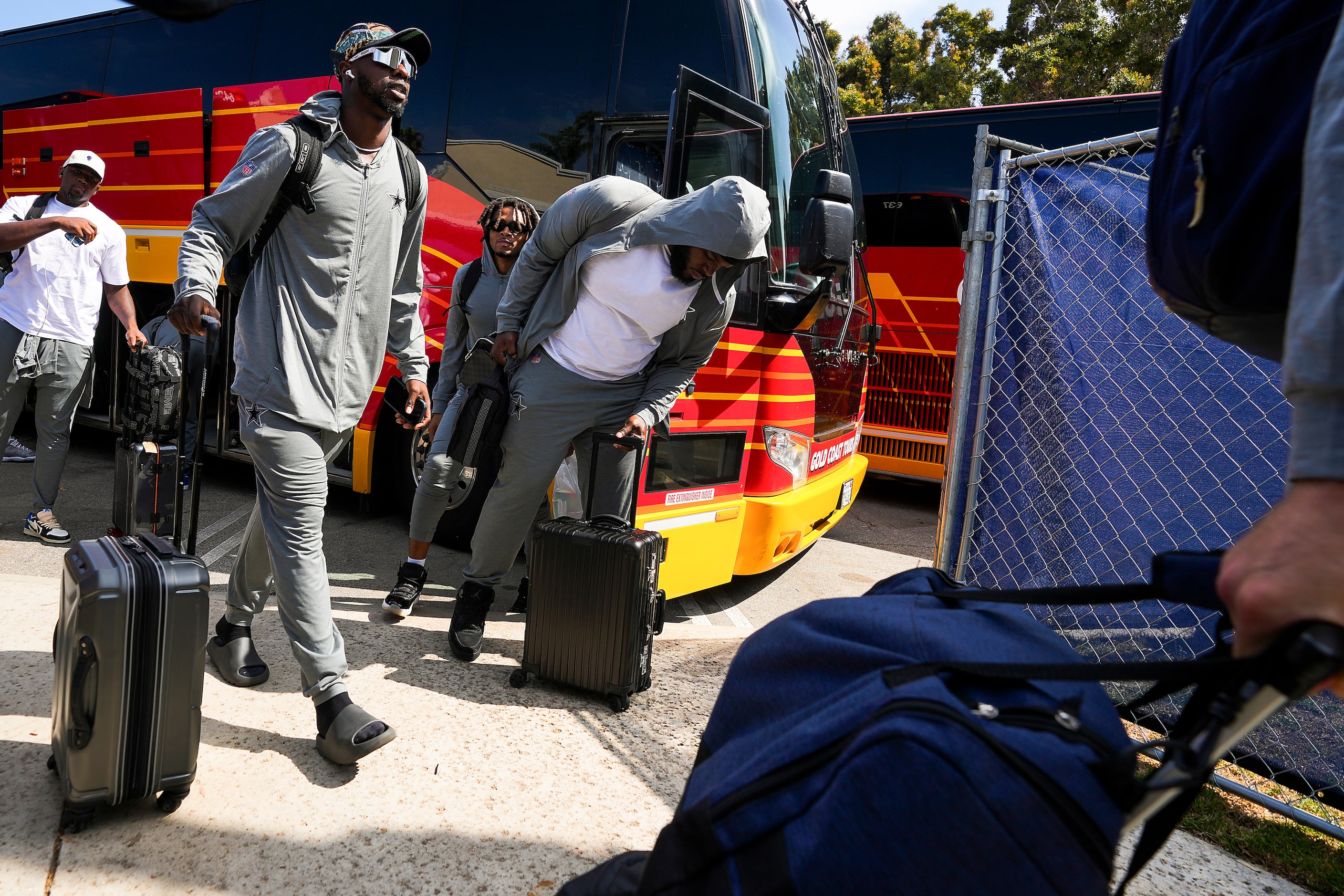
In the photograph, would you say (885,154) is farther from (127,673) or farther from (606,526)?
(127,673)

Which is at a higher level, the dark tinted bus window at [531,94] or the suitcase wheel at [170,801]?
the dark tinted bus window at [531,94]

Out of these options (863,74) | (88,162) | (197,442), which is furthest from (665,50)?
(863,74)

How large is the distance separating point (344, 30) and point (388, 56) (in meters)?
3.02

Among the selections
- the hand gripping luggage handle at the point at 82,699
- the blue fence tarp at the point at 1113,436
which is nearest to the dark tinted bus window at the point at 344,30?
the blue fence tarp at the point at 1113,436

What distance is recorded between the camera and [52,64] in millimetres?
6672

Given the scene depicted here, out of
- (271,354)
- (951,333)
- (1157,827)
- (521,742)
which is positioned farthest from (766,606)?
(951,333)

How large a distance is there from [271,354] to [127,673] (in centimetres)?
93

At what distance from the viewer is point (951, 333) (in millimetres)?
7582

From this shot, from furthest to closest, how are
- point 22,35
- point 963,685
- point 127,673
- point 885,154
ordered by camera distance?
point 885,154
point 22,35
point 127,673
point 963,685

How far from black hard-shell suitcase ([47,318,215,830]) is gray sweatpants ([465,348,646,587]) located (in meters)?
1.33

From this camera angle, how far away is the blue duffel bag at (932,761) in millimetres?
846

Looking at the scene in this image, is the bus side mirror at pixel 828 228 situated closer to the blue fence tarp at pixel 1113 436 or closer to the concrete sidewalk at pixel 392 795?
the blue fence tarp at pixel 1113 436

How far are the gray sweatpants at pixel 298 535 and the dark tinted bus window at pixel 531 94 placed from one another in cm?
206

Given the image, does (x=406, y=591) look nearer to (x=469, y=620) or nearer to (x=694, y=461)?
(x=469, y=620)
